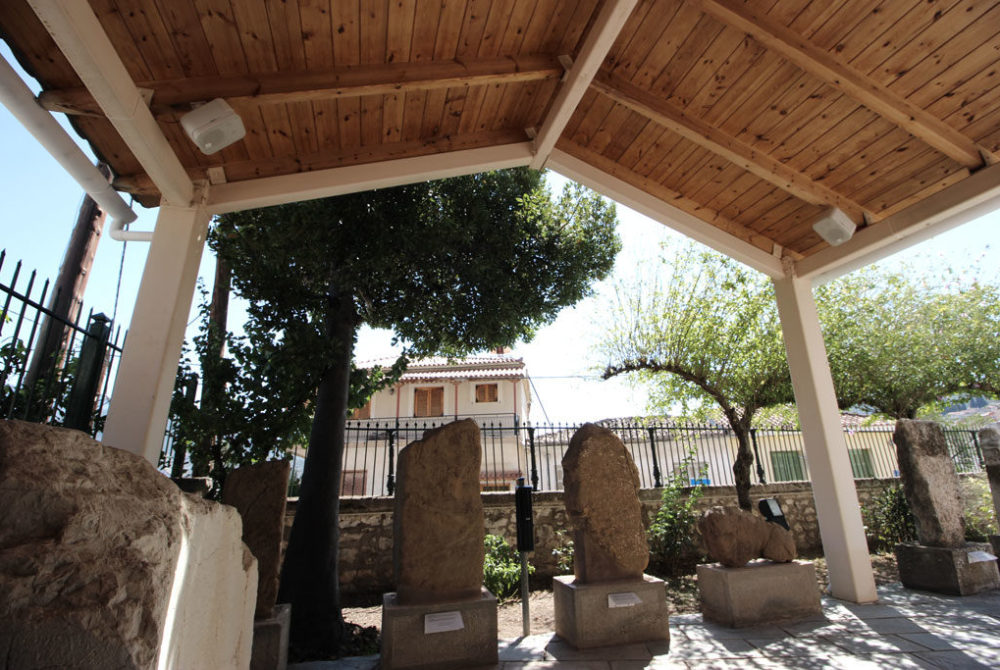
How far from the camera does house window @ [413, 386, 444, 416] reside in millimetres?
16703

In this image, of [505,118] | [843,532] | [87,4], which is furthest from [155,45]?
[843,532]

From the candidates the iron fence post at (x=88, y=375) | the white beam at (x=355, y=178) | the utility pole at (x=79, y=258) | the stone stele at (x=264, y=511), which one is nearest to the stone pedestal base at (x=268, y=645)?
the stone stele at (x=264, y=511)

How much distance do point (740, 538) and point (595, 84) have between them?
3.95m

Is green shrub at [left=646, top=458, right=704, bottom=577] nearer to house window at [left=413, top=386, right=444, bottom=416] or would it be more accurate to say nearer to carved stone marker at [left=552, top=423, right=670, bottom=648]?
carved stone marker at [left=552, top=423, right=670, bottom=648]

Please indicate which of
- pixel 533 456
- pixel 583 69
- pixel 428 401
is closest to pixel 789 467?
pixel 533 456

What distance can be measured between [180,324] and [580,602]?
11.3 ft

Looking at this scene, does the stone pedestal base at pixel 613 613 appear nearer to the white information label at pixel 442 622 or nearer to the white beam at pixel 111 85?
the white information label at pixel 442 622

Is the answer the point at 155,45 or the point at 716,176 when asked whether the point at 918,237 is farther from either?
the point at 155,45

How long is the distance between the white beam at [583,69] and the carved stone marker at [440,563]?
95.2 inches

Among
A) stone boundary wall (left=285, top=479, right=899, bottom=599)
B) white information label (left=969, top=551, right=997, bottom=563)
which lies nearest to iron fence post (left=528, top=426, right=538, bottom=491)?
stone boundary wall (left=285, top=479, right=899, bottom=599)

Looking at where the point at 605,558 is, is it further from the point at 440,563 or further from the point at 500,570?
the point at 500,570

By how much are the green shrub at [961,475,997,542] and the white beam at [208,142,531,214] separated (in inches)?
318

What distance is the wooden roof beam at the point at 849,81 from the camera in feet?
11.6

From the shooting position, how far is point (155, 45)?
9.97ft
